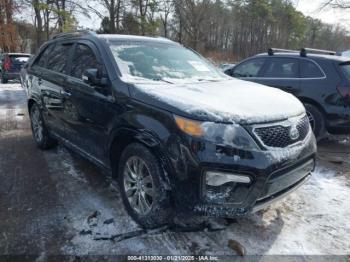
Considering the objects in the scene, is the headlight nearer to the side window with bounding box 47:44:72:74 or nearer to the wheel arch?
the wheel arch

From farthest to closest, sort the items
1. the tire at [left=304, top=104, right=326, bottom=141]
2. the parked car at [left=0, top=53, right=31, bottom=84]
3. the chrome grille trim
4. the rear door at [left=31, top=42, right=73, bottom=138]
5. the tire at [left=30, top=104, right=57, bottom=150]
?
1. the parked car at [left=0, top=53, right=31, bottom=84]
2. the tire at [left=304, top=104, right=326, bottom=141]
3. the tire at [left=30, top=104, right=57, bottom=150]
4. the rear door at [left=31, top=42, right=73, bottom=138]
5. the chrome grille trim

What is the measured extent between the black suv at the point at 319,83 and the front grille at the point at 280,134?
297 centimetres

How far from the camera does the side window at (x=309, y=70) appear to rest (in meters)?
5.62

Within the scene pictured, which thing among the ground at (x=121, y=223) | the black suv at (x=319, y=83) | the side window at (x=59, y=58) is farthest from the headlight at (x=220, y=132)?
the black suv at (x=319, y=83)

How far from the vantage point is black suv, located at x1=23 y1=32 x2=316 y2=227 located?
2.40 m

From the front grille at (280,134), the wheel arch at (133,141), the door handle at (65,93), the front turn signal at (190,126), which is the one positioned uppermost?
the door handle at (65,93)

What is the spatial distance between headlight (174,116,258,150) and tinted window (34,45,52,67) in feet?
11.1

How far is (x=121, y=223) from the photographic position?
3.01 m

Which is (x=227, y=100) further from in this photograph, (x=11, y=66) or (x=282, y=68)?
(x=11, y=66)

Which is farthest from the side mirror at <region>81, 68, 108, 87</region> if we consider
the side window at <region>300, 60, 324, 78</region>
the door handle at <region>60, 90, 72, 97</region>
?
the side window at <region>300, 60, 324, 78</region>

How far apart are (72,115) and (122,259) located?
2.00 m

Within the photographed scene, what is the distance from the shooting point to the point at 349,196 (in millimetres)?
3742

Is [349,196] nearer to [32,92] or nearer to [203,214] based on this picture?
[203,214]

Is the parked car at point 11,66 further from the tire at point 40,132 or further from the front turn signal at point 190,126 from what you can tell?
the front turn signal at point 190,126
